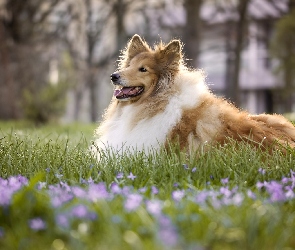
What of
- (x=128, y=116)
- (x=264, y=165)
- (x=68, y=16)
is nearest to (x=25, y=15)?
(x=68, y=16)

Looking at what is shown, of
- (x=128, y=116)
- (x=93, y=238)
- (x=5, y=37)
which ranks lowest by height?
(x=93, y=238)

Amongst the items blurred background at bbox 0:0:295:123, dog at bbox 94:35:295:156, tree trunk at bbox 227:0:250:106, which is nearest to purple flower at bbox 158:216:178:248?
dog at bbox 94:35:295:156

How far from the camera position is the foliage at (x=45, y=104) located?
1916 cm

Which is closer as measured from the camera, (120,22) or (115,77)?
(115,77)

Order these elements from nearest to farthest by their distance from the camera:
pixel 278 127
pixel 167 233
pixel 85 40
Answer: pixel 167 233 → pixel 278 127 → pixel 85 40

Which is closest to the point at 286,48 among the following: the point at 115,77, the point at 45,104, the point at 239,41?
the point at 239,41

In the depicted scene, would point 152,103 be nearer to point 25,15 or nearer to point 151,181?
point 151,181

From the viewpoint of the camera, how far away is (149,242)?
2.40 metres

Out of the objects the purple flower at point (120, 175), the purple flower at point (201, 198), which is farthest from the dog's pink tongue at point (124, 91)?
the purple flower at point (201, 198)

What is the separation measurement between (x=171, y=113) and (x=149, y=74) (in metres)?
0.63

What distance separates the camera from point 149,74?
6113 mm

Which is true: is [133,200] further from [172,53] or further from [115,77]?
[172,53]

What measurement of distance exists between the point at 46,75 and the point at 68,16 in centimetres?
327

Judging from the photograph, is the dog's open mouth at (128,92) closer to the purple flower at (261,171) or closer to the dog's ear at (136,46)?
the dog's ear at (136,46)
